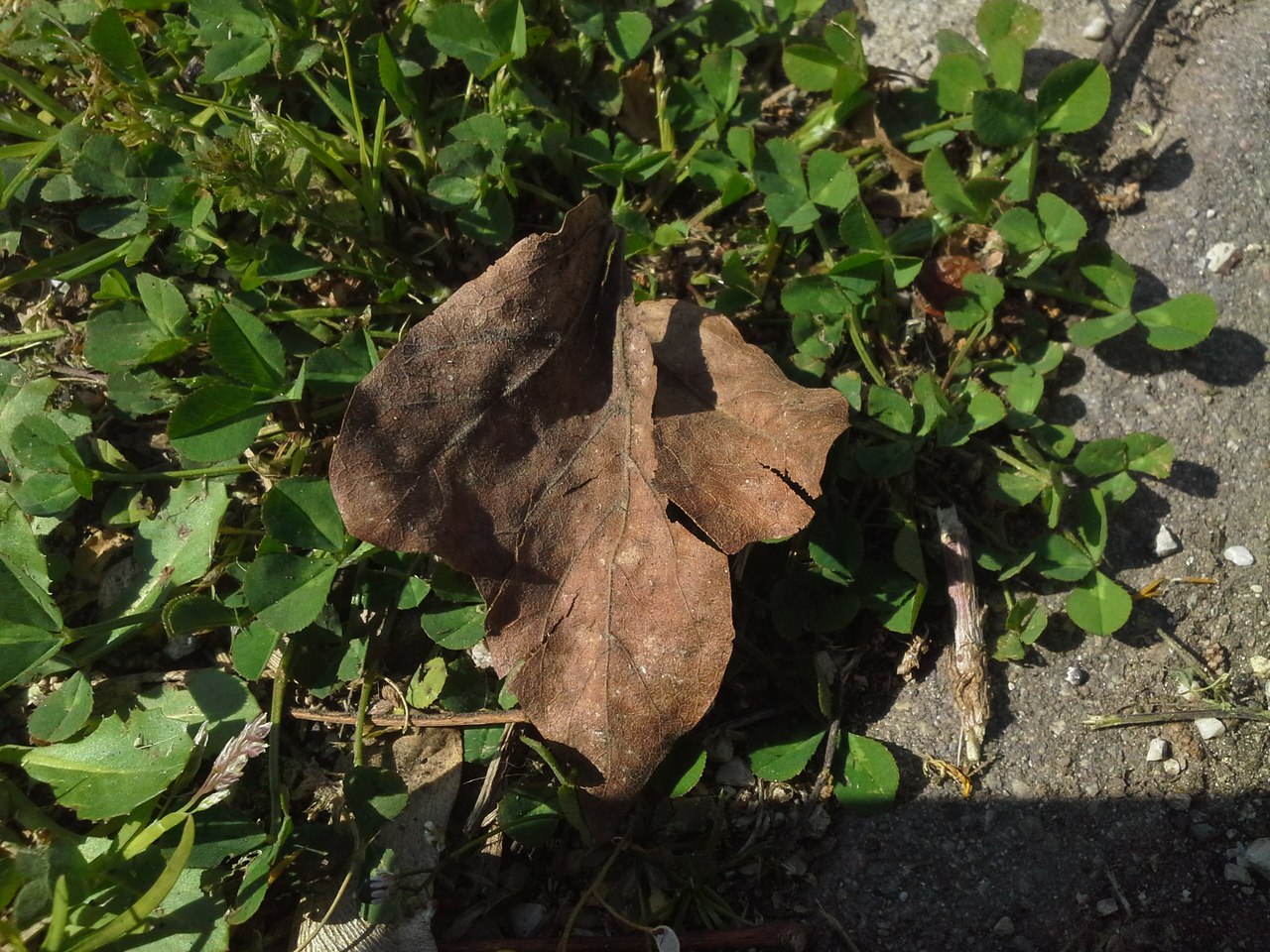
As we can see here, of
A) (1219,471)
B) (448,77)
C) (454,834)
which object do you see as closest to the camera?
(454,834)

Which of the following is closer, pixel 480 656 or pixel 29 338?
pixel 480 656

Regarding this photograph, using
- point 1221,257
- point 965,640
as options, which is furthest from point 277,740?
point 1221,257

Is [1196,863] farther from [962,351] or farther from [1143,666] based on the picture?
[962,351]

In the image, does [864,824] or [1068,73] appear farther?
[1068,73]

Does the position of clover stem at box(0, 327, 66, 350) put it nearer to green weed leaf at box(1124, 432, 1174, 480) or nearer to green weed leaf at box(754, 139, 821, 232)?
green weed leaf at box(754, 139, 821, 232)

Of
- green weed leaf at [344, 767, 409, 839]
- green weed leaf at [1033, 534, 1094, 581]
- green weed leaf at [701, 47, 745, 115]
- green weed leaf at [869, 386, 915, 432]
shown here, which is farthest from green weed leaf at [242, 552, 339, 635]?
green weed leaf at [1033, 534, 1094, 581]

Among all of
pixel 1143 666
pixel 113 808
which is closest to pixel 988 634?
pixel 1143 666

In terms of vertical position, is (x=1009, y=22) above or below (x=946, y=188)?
above

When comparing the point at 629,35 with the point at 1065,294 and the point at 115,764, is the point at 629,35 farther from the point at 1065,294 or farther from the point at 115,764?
the point at 115,764
